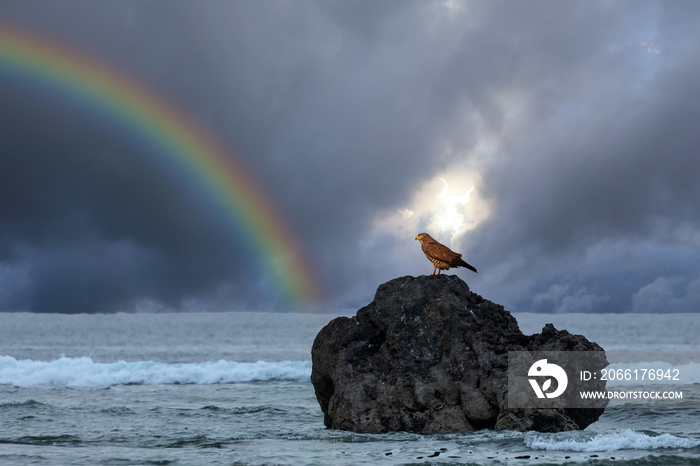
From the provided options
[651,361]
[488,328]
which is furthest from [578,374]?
[651,361]

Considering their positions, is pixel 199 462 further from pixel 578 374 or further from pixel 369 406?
pixel 578 374

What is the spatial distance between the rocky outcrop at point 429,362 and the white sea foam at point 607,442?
2.96ft

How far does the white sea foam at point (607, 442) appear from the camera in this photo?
13.6 m

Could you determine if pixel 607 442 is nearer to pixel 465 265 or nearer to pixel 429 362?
pixel 429 362

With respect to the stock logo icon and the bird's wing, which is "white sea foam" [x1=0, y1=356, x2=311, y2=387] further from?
the stock logo icon

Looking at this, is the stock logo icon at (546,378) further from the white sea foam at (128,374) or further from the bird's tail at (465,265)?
the white sea foam at (128,374)

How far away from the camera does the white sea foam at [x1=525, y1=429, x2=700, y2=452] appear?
13648 millimetres

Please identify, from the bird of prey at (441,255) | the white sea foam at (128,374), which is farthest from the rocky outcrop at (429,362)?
the white sea foam at (128,374)

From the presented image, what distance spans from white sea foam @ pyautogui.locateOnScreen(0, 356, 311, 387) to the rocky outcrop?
19945 millimetres

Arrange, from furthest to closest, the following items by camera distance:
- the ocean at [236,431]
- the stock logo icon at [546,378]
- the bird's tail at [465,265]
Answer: the bird's tail at [465,265], the stock logo icon at [546,378], the ocean at [236,431]

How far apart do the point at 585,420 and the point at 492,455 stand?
4.24 m

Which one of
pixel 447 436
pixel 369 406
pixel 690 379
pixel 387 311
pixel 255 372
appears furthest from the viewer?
pixel 255 372

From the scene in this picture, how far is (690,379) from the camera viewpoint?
117 ft

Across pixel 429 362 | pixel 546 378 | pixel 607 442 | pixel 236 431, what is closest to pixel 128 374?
pixel 236 431
